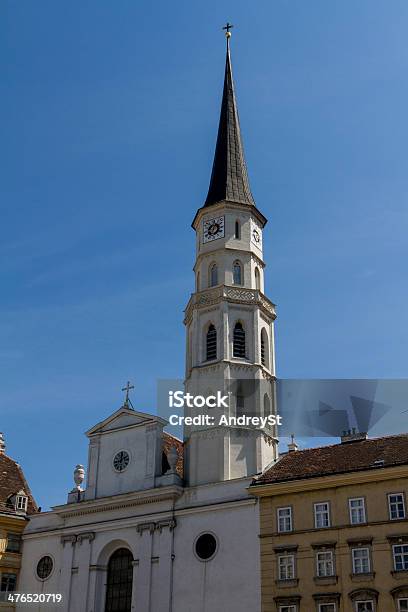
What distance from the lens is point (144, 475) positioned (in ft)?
152

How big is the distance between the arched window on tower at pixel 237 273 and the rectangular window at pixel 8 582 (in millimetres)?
22532

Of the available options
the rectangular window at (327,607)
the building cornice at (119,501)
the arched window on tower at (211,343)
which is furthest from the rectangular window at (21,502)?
the rectangular window at (327,607)

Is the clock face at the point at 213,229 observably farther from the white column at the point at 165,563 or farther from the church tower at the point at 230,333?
the white column at the point at 165,563

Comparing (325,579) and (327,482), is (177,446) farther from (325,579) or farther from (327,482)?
(325,579)

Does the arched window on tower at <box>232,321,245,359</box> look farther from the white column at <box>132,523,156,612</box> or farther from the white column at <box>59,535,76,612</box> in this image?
the white column at <box>59,535,76,612</box>

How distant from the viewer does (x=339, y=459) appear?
41.2 m

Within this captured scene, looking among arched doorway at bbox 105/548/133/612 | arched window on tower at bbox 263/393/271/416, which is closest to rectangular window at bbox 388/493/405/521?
arched window on tower at bbox 263/393/271/416

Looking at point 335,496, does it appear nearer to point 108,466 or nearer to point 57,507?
point 108,466

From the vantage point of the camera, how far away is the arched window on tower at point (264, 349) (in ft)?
160

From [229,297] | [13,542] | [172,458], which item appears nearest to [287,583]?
[172,458]

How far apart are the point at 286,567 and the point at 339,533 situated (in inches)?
123

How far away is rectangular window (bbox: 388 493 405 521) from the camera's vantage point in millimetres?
36844

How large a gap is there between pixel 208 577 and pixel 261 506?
4.51 meters

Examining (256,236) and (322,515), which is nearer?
(322,515)
